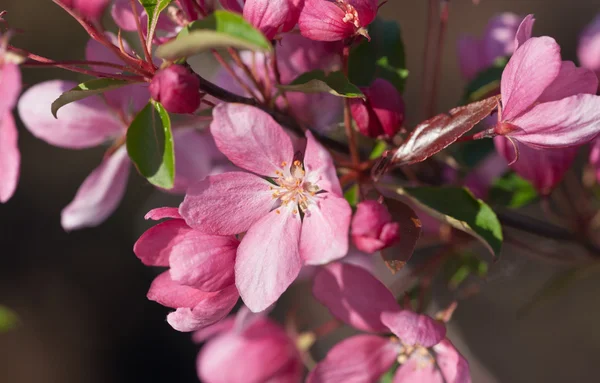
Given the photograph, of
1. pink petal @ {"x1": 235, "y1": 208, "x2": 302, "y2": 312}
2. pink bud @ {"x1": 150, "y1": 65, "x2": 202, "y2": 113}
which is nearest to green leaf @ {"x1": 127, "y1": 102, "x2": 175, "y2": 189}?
pink bud @ {"x1": 150, "y1": 65, "x2": 202, "y2": 113}

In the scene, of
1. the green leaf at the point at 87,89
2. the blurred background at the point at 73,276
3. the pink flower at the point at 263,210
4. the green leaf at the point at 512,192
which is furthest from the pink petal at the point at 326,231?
the blurred background at the point at 73,276

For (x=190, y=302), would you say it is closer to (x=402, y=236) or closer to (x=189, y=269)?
(x=189, y=269)

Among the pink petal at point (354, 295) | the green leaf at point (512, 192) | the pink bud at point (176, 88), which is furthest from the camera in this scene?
the green leaf at point (512, 192)

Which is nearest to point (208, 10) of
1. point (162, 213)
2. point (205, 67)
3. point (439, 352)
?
point (162, 213)

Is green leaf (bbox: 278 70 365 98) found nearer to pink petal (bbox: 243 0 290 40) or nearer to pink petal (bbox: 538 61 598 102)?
pink petal (bbox: 243 0 290 40)

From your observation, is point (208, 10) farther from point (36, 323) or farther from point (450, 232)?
point (36, 323)

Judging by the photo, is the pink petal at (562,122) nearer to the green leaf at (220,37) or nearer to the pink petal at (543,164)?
the pink petal at (543,164)
